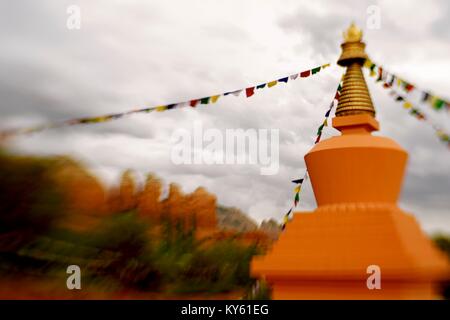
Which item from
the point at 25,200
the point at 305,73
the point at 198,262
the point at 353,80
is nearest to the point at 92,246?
the point at 25,200

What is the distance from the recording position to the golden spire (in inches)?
310

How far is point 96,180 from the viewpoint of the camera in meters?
8.66

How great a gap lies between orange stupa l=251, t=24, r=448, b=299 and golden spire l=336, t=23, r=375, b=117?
0.02 metres

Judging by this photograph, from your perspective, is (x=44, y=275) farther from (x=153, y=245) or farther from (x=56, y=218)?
(x=153, y=245)

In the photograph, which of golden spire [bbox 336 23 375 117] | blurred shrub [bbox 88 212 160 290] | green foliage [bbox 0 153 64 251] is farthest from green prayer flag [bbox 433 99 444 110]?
green foliage [bbox 0 153 64 251]

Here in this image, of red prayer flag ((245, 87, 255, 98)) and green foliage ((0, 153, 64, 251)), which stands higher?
red prayer flag ((245, 87, 255, 98))

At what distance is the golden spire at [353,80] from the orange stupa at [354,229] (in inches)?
0.7

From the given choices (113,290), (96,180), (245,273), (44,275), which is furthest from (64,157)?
(245,273)

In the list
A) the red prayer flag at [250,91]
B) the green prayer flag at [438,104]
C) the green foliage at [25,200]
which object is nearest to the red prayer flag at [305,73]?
the red prayer flag at [250,91]

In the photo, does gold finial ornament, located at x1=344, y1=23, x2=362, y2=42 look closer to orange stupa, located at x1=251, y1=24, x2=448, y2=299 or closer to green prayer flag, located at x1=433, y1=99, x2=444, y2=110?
orange stupa, located at x1=251, y1=24, x2=448, y2=299

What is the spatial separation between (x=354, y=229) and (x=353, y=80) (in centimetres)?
262

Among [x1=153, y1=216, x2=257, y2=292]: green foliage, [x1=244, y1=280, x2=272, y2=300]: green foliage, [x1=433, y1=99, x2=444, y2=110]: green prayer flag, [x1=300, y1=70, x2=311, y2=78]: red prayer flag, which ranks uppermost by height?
[x1=300, y1=70, x2=311, y2=78]: red prayer flag

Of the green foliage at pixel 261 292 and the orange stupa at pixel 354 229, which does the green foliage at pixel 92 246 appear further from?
the orange stupa at pixel 354 229

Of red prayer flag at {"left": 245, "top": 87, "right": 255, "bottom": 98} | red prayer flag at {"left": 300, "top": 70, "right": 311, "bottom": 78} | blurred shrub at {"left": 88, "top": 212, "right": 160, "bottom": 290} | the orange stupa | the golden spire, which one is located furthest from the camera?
red prayer flag at {"left": 300, "top": 70, "right": 311, "bottom": 78}
